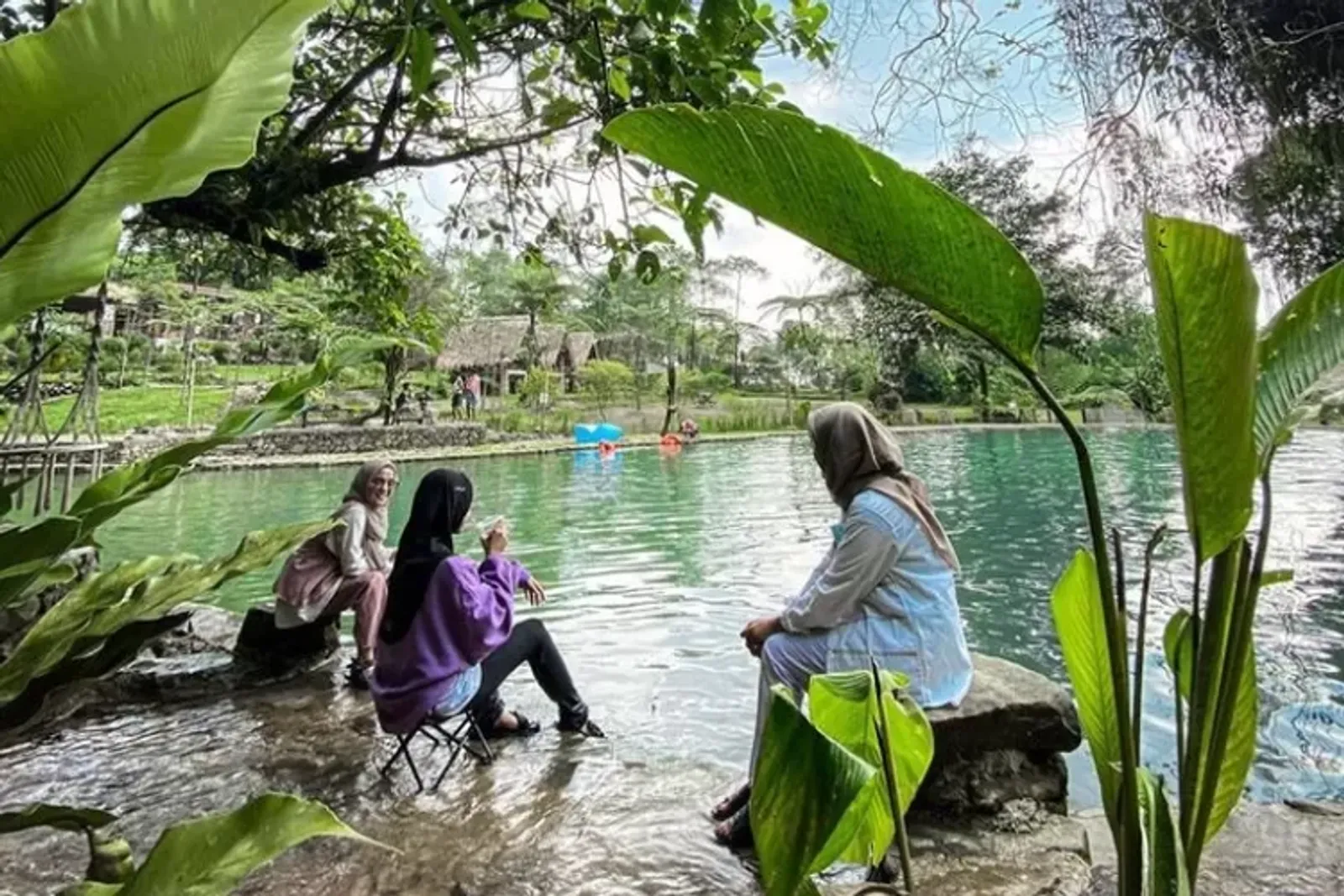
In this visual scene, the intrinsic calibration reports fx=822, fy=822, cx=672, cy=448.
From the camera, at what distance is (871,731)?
0.91 meters

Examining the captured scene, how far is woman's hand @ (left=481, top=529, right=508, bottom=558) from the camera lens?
3.06 m

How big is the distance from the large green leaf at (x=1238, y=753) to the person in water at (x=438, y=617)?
7.30 feet

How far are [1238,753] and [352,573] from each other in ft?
11.1

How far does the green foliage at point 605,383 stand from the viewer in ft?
85.8

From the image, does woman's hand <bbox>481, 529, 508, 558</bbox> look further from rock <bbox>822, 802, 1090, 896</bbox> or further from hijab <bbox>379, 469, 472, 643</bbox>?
Answer: rock <bbox>822, 802, 1090, 896</bbox>

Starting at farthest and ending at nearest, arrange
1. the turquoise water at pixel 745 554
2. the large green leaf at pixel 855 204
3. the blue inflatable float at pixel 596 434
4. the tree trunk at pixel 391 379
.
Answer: the blue inflatable float at pixel 596 434 < the tree trunk at pixel 391 379 < the turquoise water at pixel 745 554 < the large green leaf at pixel 855 204

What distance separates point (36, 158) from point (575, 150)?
2.96 metres

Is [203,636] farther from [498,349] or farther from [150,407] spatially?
[498,349]

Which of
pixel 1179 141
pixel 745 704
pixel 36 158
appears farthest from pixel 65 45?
pixel 745 704

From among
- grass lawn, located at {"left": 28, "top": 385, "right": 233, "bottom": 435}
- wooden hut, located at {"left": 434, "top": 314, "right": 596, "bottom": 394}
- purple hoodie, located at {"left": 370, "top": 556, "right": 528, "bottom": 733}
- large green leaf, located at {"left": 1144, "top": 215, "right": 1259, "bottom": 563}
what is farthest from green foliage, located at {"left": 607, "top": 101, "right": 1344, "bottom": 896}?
wooden hut, located at {"left": 434, "top": 314, "right": 596, "bottom": 394}

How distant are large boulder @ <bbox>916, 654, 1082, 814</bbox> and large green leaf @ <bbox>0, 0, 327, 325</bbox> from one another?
2.20 metres

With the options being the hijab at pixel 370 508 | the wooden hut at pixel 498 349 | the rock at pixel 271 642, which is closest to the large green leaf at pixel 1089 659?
the hijab at pixel 370 508

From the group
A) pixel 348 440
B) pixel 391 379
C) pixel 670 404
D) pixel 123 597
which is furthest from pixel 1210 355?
pixel 670 404

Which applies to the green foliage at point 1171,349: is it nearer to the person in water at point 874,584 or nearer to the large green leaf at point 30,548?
the large green leaf at point 30,548
